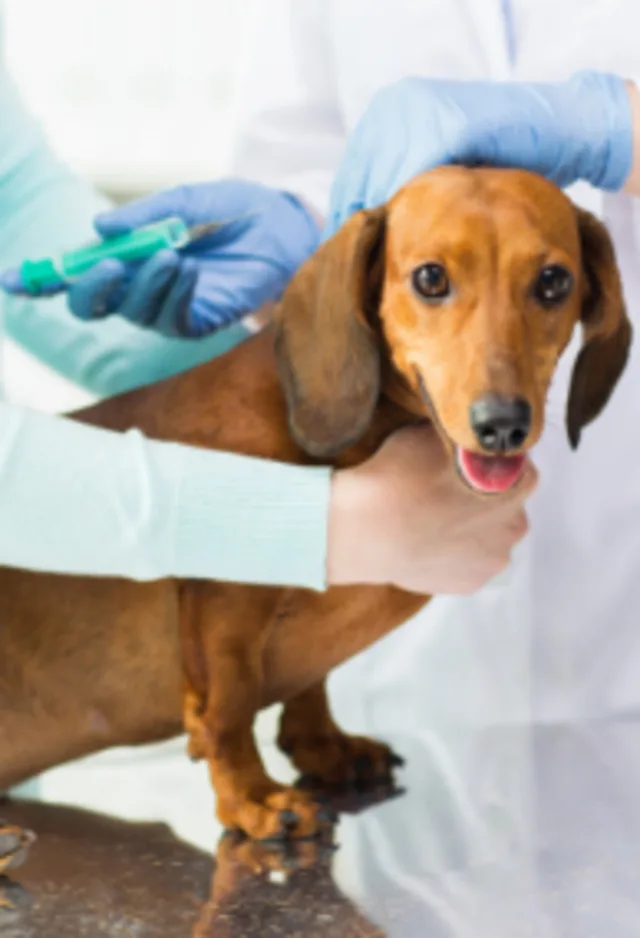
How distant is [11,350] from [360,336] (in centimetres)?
104

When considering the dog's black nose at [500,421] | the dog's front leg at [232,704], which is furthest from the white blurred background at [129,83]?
the dog's black nose at [500,421]

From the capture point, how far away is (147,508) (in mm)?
984

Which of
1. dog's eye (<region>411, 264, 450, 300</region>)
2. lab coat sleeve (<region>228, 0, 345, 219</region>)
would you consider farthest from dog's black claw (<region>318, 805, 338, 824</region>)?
lab coat sleeve (<region>228, 0, 345, 219</region>)

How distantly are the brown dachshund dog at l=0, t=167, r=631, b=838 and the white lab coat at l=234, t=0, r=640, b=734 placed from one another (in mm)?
222

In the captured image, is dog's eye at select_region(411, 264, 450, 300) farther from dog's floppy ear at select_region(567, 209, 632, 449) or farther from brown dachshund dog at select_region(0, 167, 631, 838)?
dog's floppy ear at select_region(567, 209, 632, 449)

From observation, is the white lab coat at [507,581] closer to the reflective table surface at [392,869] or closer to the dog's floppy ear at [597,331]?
the reflective table surface at [392,869]

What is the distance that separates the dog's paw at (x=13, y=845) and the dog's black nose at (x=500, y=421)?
18.9 inches

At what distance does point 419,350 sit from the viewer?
39.3 inches

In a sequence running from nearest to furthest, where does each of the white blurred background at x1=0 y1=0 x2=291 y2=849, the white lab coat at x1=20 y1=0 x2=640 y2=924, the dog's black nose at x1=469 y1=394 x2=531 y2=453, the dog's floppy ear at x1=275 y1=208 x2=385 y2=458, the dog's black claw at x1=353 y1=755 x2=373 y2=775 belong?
the dog's black nose at x1=469 y1=394 x2=531 y2=453 < the dog's floppy ear at x1=275 y1=208 x2=385 y2=458 < the white lab coat at x1=20 y1=0 x2=640 y2=924 < the dog's black claw at x1=353 y1=755 x2=373 y2=775 < the white blurred background at x1=0 y1=0 x2=291 y2=849

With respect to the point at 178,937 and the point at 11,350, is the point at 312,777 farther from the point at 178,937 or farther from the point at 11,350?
the point at 11,350

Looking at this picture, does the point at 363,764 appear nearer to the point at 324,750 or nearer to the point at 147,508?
the point at 324,750

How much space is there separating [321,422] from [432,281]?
14cm

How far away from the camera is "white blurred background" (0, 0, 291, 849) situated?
78.2 inches

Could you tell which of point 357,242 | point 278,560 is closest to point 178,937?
point 278,560
